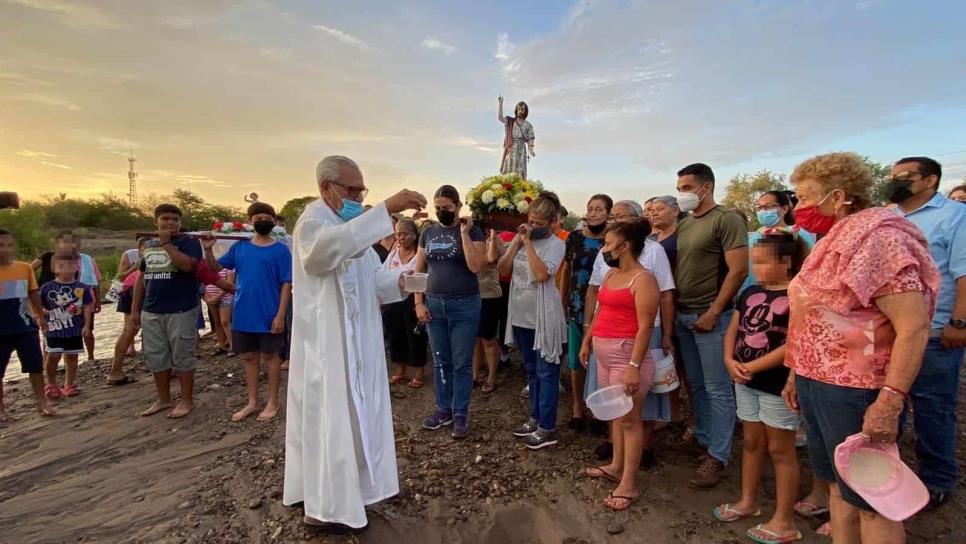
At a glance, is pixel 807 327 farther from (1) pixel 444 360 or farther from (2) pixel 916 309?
(1) pixel 444 360

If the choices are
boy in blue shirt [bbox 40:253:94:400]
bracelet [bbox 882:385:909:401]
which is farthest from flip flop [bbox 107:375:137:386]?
bracelet [bbox 882:385:909:401]

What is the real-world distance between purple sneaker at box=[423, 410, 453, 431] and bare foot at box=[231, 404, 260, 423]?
187 centimetres

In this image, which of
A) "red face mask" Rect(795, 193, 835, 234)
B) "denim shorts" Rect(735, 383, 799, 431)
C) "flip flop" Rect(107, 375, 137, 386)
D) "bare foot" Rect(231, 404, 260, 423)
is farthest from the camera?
"flip flop" Rect(107, 375, 137, 386)

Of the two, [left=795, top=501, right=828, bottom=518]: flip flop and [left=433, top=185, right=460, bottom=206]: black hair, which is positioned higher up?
[left=433, top=185, right=460, bottom=206]: black hair

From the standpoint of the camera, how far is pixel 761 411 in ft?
9.30

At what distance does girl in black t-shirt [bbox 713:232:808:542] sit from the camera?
9.03 feet

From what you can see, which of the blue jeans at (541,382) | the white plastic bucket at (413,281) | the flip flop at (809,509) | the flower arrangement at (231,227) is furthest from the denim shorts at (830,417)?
the flower arrangement at (231,227)

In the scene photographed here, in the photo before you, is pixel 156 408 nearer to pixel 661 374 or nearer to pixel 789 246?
pixel 661 374

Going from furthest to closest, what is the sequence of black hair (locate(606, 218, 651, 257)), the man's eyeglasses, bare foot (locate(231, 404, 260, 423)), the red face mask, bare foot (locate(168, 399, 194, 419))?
bare foot (locate(168, 399, 194, 419))
bare foot (locate(231, 404, 260, 423))
black hair (locate(606, 218, 651, 257))
the man's eyeglasses
the red face mask

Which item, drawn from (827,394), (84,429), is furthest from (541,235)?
(84,429)

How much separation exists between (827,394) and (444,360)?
3.08 meters

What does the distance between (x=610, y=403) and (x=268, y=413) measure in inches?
145

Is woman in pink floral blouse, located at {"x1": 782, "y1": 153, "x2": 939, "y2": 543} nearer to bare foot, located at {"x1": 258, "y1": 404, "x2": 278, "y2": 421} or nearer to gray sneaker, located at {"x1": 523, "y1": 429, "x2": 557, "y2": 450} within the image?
gray sneaker, located at {"x1": 523, "y1": 429, "x2": 557, "y2": 450}

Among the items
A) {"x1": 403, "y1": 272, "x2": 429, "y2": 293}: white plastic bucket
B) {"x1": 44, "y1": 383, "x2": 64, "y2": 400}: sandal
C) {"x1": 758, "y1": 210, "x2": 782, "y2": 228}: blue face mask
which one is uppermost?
{"x1": 758, "y1": 210, "x2": 782, "y2": 228}: blue face mask
